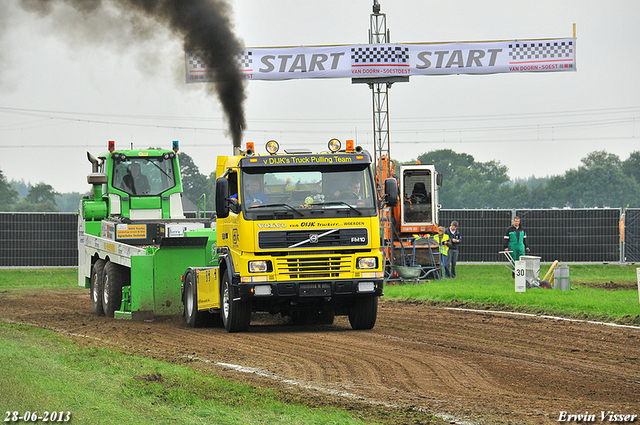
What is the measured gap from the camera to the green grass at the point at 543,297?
1623 cm

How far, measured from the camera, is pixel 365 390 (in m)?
8.93

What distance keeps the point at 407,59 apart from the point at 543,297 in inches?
485

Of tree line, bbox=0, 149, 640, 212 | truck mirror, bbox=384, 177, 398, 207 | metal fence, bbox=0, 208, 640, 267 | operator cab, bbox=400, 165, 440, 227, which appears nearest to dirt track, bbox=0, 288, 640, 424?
truck mirror, bbox=384, 177, 398, 207

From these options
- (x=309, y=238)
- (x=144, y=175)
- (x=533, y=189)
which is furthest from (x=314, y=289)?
(x=533, y=189)

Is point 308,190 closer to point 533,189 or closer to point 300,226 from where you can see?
point 300,226

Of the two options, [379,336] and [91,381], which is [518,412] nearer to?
[91,381]

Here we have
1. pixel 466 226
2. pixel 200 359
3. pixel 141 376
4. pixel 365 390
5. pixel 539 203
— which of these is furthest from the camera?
pixel 539 203

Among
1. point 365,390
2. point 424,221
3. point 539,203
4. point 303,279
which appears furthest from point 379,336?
point 539,203

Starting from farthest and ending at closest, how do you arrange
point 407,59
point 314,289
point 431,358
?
point 407,59 < point 314,289 < point 431,358

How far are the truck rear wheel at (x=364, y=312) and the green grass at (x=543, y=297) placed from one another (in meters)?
4.18

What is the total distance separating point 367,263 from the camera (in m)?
13.5

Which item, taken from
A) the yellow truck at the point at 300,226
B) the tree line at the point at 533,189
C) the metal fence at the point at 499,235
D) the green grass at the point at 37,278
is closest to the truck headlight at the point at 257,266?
the yellow truck at the point at 300,226

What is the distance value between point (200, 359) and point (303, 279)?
2677mm

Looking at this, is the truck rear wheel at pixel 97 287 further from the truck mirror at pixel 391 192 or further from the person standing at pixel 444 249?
the person standing at pixel 444 249
